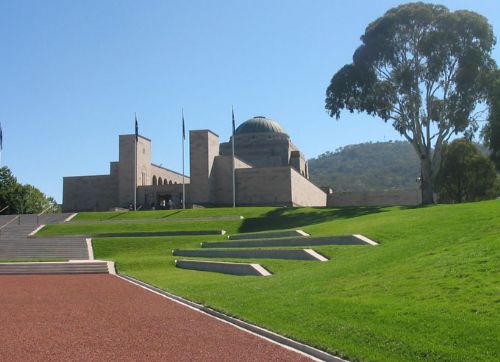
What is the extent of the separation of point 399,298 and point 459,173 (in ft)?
181

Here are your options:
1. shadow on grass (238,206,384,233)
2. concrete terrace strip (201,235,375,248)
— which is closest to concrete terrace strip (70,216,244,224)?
shadow on grass (238,206,384,233)

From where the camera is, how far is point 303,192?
230 ft

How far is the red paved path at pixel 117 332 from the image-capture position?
9406 millimetres

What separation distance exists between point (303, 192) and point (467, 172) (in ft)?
62.1

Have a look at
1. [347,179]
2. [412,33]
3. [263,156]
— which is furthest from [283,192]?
[347,179]

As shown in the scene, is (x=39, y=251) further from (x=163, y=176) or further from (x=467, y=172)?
(x=467, y=172)

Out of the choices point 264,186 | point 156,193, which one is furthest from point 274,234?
point 156,193

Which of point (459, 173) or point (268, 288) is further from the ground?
point (459, 173)

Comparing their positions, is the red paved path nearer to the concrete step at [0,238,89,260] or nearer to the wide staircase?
the wide staircase

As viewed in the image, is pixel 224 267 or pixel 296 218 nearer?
pixel 224 267

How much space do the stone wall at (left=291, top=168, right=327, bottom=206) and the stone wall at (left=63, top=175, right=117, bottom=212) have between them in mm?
21784

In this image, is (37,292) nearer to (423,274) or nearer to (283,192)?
(423,274)

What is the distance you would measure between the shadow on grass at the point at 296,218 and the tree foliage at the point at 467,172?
75.2ft

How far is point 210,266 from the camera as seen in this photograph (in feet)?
79.9
